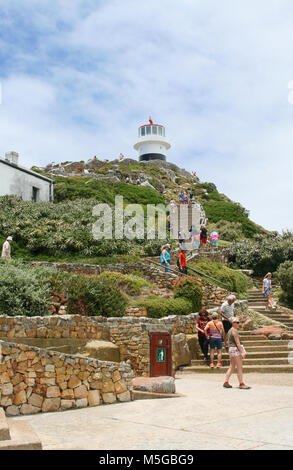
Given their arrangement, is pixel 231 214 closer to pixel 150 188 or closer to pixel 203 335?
pixel 150 188

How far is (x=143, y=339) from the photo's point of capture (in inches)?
484

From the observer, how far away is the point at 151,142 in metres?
75.3

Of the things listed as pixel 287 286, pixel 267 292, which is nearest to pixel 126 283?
pixel 267 292

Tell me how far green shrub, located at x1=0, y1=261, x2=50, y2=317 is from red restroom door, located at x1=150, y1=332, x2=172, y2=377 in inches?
131

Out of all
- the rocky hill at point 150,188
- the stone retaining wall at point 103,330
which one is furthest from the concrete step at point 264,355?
the rocky hill at point 150,188

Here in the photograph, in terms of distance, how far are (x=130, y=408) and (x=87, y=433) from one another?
1921 mm

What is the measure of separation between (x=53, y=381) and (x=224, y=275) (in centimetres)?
1594

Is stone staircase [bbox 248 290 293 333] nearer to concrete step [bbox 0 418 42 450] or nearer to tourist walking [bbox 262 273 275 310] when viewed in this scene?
tourist walking [bbox 262 273 275 310]

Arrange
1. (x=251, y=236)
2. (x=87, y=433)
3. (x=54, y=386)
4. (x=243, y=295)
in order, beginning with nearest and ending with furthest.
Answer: (x=87, y=433) < (x=54, y=386) < (x=243, y=295) < (x=251, y=236)

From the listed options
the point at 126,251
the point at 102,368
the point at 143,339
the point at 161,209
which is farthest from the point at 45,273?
the point at 161,209

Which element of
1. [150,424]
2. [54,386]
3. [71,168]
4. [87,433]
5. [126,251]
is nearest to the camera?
[87,433]

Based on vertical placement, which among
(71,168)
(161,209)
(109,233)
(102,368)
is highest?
(71,168)

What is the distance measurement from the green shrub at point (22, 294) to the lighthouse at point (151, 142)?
62099mm

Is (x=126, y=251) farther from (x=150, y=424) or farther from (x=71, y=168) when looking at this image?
(x=71, y=168)
